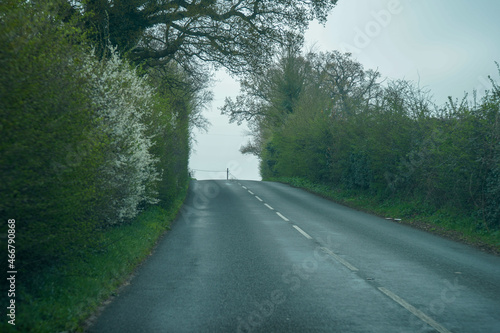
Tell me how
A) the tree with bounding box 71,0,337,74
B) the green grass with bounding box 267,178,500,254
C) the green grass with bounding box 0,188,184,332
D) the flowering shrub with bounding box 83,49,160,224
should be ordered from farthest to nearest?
the tree with bounding box 71,0,337,74 < the green grass with bounding box 267,178,500,254 < the flowering shrub with bounding box 83,49,160,224 < the green grass with bounding box 0,188,184,332

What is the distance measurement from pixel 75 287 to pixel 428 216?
42.1 ft

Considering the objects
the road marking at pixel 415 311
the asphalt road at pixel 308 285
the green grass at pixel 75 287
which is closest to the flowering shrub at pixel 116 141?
the green grass at pixel 75 287

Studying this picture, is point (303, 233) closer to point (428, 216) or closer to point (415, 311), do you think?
point (428, 216)

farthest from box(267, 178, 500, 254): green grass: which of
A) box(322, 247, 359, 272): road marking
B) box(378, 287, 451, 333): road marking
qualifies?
box(378, 287, 451, 333): road marking

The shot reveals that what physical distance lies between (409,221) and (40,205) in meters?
13.5

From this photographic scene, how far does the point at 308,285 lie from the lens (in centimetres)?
688

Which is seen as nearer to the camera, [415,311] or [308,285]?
[415,311]

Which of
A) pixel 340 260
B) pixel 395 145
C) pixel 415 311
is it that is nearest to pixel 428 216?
pixel 395 145

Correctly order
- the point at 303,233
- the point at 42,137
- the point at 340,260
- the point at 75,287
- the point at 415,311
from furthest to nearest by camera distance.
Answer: the point at 303,233, the point at 340,260, the point at 75,287, the point at 415,311, the point at 42,137

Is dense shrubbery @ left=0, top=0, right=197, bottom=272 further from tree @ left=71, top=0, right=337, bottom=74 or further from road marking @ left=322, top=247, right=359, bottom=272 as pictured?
tree @ left=71, top=0, right=337, bottom=74

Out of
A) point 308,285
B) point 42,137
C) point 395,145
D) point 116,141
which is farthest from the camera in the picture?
point 395,145

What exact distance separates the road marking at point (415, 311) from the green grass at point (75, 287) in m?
4.10

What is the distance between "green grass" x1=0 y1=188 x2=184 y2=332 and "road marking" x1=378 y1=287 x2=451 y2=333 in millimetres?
4104

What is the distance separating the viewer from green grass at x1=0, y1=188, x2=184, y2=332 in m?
4.85
